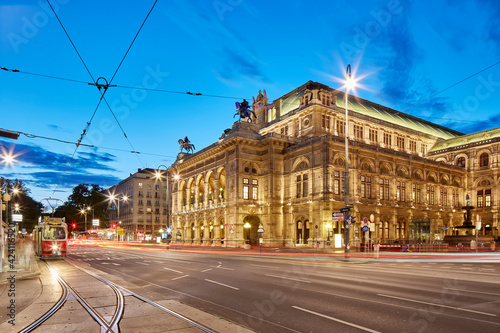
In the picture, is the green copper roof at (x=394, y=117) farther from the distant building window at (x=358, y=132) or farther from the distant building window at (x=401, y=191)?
the distant building window at (x=401, y=191)

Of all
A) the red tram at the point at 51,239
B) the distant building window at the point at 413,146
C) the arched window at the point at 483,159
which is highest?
the distant building window at the point at 413,146

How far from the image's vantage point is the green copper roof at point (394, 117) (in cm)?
7200

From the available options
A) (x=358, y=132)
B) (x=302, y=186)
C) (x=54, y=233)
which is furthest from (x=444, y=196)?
(x=54, y=233)

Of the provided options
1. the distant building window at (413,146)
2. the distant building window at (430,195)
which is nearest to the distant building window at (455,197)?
the distant building window at (430,195)

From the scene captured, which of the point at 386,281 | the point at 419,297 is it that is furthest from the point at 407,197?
the point at 419,297

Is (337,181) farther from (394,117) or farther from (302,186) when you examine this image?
(394,117)

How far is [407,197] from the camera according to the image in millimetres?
62531

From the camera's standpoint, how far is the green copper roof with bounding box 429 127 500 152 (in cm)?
7325

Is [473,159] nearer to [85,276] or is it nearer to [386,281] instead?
[386,281]

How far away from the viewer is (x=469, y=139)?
7781cm

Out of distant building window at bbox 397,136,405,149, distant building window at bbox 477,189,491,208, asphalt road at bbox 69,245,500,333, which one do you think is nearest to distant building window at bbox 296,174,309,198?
distant building window at bbox 397,136,405,149

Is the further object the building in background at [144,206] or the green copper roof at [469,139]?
the building in background at [144,206]

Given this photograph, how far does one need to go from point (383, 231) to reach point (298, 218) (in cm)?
1362

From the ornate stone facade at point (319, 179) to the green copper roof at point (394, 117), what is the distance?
0.41m
